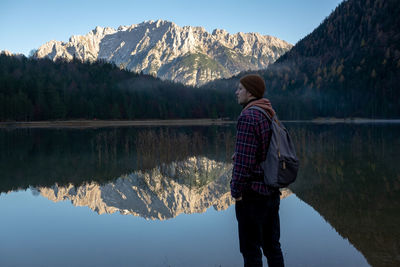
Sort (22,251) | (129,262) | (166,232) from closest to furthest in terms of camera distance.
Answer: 1. (129,262)
2. (22,251)
3. (166,232)

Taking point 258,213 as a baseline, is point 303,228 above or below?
below

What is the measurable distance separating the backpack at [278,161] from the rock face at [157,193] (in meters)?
5.83

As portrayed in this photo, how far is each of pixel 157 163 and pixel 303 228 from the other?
11854 millimetres

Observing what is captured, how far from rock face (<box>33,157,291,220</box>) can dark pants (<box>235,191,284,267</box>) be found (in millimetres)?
5328

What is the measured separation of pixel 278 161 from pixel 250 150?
0.35 m

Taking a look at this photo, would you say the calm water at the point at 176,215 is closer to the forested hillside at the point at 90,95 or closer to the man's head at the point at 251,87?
the man's head at the point at 251,87

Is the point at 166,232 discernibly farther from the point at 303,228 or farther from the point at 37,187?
the point at 37,187

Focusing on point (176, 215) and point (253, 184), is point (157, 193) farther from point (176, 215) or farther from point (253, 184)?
point (253, 184)

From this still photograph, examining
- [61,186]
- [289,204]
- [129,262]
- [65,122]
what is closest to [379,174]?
[289,204]

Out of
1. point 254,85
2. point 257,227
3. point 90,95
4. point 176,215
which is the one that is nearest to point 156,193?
point 176,215

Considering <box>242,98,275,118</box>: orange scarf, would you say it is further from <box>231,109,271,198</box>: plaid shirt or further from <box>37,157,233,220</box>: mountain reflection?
<box>37,157,233,220</box>: mountain reflection

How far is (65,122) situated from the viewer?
311 ft

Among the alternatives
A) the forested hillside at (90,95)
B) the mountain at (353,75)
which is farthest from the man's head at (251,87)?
the mountain at (353,75)

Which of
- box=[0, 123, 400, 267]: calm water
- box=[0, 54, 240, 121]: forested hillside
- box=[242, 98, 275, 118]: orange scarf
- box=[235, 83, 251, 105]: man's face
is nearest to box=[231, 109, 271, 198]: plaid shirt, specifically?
box=[242, 98, 275, 118]: orange scarf
